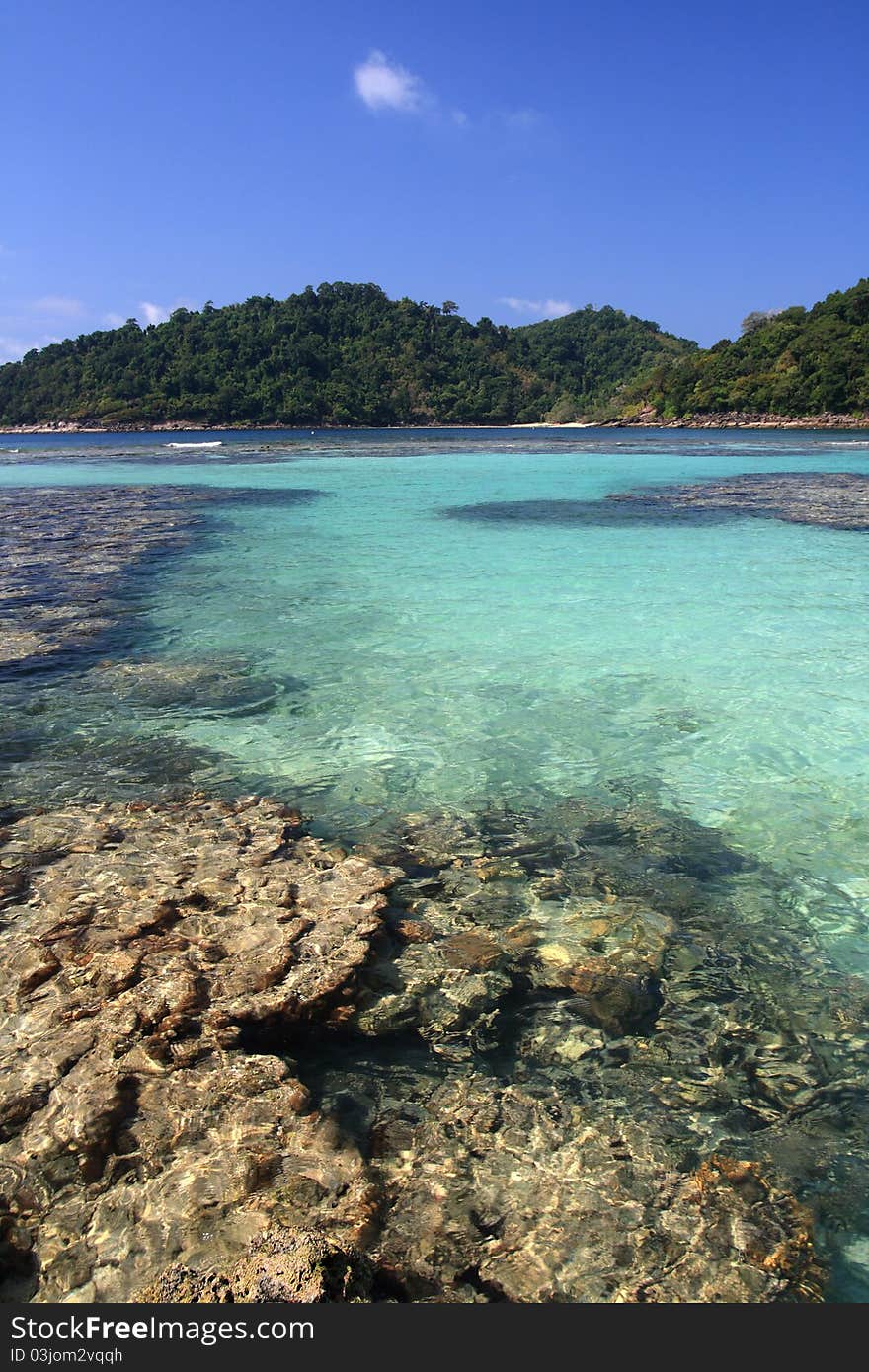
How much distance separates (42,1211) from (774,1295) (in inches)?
71.2

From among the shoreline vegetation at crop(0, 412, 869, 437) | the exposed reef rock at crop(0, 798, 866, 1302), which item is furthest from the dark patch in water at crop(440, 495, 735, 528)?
the shoreline vegetation at crop(0, 412, 869, 437)

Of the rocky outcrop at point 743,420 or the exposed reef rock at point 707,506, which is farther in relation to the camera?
the rocky outcrop at point 743,420

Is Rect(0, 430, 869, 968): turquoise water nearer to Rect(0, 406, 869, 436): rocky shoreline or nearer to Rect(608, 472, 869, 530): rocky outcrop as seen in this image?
Rect(608, 472, 869, 530): rocky outcrop

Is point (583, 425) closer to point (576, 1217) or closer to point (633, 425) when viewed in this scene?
point (633, 425)

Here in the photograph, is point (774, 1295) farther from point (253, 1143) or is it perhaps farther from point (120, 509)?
point (120, 509)

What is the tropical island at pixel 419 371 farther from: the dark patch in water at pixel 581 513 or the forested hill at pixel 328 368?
the dark patch in water at pixel 581 513

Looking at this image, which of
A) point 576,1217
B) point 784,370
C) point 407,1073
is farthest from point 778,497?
point 784,370

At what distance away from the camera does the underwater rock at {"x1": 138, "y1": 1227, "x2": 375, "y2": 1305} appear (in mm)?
1765

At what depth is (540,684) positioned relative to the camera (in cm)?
643

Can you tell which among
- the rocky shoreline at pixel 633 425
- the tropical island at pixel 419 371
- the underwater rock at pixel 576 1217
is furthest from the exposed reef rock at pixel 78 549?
the tropical island at pixel 419 371

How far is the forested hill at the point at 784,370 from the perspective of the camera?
75188 millimetres

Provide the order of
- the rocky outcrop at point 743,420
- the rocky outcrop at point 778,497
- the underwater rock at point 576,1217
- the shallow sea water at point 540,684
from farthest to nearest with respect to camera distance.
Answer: the rocky outcrop at point 743,420
the rocky outcrop at point 778,497
the shallow sea water at point 540,684
the underwater rock at point 576,1217

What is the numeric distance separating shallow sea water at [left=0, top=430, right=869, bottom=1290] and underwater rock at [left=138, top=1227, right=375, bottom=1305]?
128cm

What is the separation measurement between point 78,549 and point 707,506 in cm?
1362
